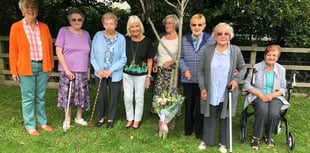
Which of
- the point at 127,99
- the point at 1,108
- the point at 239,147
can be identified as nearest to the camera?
the point at 239,147

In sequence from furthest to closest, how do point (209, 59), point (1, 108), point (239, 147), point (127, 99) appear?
point (1, 108) < point (127, 99) < point (239, 147) < point (209, 59)

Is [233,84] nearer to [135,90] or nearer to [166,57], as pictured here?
[166,57]

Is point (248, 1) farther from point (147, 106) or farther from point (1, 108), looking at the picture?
point (1, 108)

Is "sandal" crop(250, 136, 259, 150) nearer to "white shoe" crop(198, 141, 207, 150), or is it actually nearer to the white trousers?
"white shoe" crop(198, 141, 207, 150)

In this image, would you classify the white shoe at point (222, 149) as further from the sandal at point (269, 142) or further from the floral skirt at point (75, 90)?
the floral skirt at point (75, 90)

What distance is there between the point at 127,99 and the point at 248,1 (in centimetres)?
230

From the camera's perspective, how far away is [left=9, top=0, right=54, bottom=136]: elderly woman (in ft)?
13.9

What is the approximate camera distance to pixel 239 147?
4344mm

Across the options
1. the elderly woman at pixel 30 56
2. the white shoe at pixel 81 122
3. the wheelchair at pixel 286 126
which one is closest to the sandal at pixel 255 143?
the wheelchair at pixel 286 126

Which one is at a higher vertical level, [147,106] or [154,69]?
[154,69]

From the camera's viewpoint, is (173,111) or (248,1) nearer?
(173,111)

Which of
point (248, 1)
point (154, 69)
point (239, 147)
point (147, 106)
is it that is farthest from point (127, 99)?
point (248, 1)

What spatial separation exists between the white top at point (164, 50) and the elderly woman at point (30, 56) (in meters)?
1.48

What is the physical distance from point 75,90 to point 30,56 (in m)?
0.78
